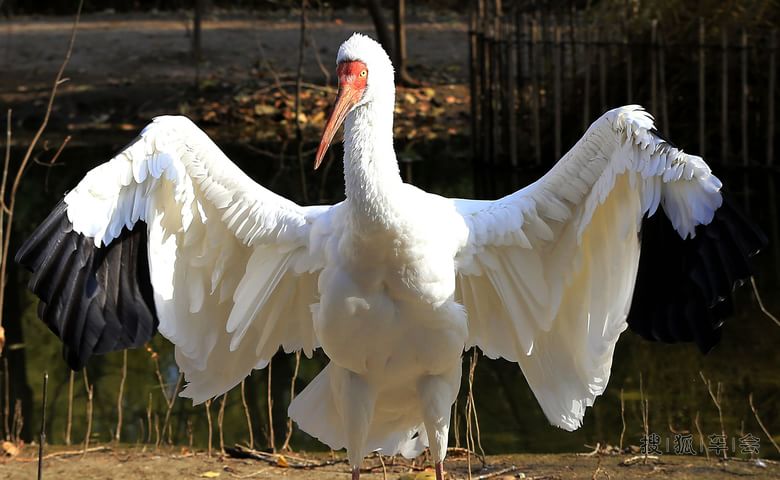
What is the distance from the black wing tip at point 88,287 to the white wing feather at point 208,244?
0.06 meters

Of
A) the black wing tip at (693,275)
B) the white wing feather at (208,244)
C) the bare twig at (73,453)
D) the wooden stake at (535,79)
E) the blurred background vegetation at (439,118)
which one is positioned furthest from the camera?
the wooden stake at (535,79)

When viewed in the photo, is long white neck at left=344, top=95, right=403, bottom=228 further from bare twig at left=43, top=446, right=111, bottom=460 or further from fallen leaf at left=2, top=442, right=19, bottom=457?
fallen leaf at left=2, top=442, right=19, bottom=457

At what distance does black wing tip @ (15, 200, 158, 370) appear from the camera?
444cm

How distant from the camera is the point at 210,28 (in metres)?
21.1

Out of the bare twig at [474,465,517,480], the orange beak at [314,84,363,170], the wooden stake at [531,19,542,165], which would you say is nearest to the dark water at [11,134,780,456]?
the bare twig at [474,465,517,480]

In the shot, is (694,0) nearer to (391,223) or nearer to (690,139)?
(690,139)

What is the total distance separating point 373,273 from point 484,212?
67cm

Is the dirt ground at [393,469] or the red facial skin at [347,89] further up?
the red facial skin at [347,89]

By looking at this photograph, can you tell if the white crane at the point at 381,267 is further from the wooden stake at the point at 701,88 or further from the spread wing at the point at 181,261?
the wooden stake at the point at 701,88

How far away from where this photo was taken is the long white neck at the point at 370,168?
4.44 metres

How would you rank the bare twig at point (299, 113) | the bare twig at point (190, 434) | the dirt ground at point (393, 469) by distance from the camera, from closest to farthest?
the dirt ground at point (393, 469)
the bare twig at point (190, 434)
the bare twig at point (299, 113)

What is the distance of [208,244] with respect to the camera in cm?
504

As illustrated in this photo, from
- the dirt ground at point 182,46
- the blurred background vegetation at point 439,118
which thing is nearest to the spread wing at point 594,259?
the blurred background vegetation at point 439,118

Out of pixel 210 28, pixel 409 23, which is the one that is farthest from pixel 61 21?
pixel 409 23
